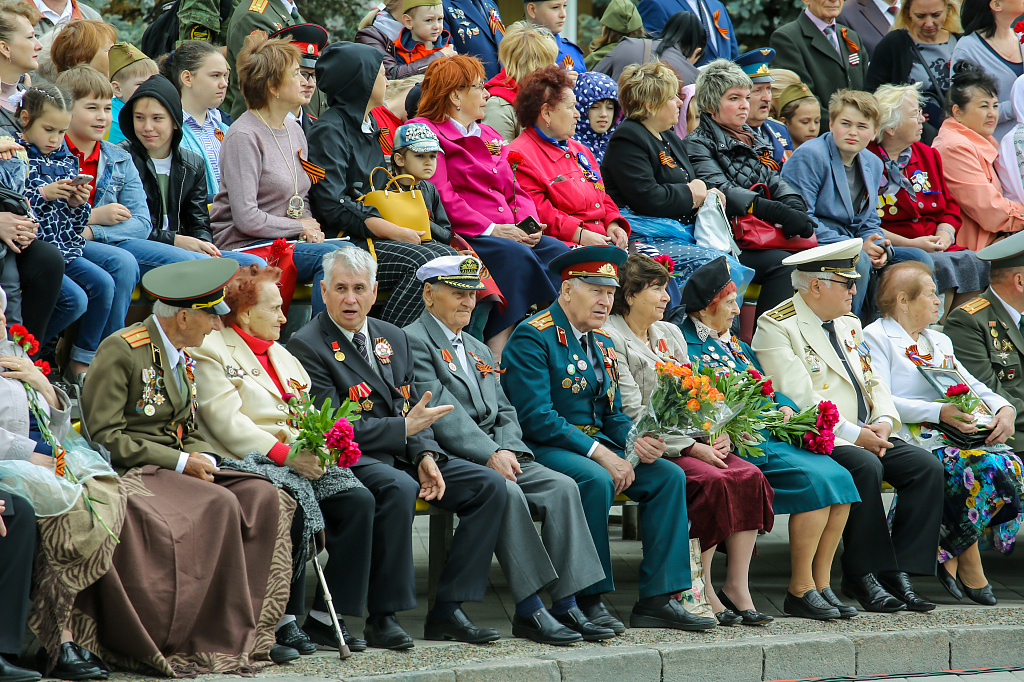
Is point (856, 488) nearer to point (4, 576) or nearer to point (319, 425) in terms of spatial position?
point (319, 425)

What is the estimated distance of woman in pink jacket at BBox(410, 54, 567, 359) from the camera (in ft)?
24.1

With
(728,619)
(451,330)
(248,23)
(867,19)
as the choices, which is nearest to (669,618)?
(728,619)

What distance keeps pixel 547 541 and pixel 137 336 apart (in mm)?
2145

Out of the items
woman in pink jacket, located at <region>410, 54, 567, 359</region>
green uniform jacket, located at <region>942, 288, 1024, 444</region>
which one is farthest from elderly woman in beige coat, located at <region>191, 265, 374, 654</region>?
green uniform jacket, located at <region>942, 288, 1024, 444</region>

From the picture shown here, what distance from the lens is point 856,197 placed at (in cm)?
892

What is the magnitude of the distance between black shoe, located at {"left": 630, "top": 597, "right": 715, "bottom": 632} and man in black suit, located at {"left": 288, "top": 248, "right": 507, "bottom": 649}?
2.90 feet

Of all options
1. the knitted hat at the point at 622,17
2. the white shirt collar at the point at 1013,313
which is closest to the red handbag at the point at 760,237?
the white shirt collar at the point at 1013,313

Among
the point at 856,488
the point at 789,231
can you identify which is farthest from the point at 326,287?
the point at 789,231

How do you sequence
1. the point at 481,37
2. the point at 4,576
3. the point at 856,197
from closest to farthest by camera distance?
the point at 4,576 < the point at 856,197 < the point at 481,37

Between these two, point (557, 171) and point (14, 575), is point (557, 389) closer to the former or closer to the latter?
point (557, 171)

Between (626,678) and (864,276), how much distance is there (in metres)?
4.31

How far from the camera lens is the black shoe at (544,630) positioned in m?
5.57

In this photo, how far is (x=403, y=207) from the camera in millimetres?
7199

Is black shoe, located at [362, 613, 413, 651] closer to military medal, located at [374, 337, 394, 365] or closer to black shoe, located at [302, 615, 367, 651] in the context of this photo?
black shoe, located at [302, 615, 367, 651]
